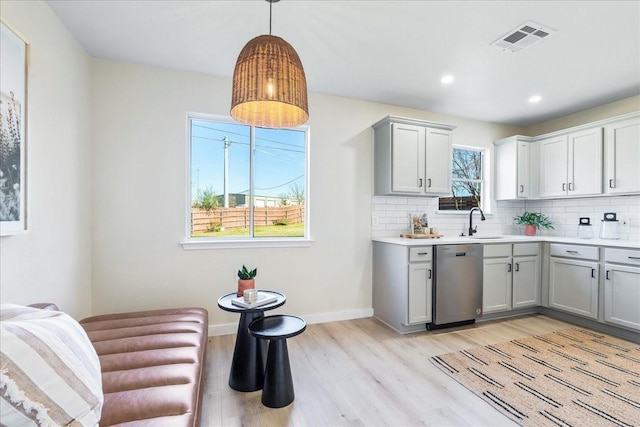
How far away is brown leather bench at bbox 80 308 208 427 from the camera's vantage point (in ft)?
3.85

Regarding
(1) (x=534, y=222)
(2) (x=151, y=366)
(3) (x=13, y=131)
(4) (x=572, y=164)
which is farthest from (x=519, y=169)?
(3) (x=13, y=131)

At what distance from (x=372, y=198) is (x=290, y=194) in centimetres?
103

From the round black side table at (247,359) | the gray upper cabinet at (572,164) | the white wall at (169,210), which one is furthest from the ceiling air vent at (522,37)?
the round black side table at (247,359)

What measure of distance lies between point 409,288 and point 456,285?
1.96 ft

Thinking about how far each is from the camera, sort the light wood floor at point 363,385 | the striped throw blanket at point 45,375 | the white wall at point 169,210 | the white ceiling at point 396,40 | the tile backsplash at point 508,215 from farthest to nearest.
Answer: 1. the tile backsplash at point 508,215
2. the white wall at point 169,210
3. the white ceiling at point 396,40
4. the light wood floor at point 363,385
5. the striped throw blanket at point 45,375

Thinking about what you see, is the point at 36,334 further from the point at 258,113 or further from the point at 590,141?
the point at 590,141

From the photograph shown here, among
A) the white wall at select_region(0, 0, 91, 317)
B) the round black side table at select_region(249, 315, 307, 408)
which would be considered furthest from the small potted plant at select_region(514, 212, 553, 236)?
the white wall at select_region(0, 0, 91, 317)

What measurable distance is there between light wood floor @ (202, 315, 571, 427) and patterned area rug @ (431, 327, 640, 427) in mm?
141

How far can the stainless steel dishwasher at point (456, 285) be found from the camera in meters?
3.24

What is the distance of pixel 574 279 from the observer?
3.47 metres

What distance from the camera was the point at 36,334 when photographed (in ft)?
2.96

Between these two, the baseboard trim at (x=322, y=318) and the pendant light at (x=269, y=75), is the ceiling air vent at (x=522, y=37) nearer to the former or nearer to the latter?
the pendant light at (x=269, y=75)

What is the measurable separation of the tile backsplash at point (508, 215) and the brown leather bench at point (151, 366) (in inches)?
96.9

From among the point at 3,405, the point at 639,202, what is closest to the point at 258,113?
the point at 3,405
